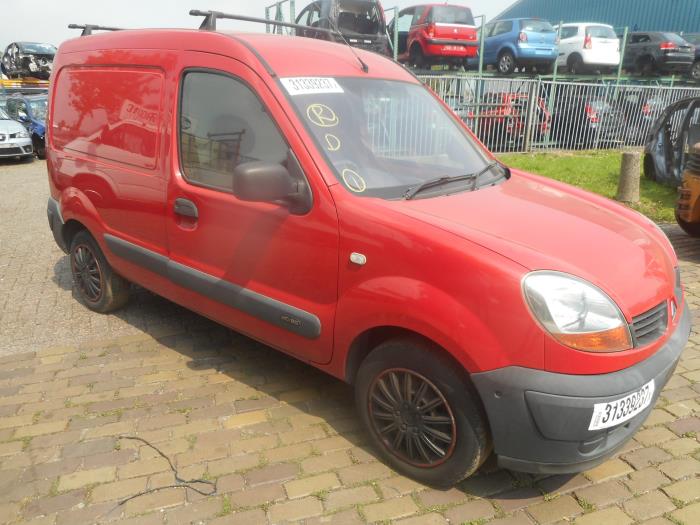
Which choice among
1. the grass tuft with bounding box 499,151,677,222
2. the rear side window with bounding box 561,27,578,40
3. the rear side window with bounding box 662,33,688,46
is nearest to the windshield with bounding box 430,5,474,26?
the rear side window with bounding box 561,27,578,40

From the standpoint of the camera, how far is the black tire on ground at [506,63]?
1788cm

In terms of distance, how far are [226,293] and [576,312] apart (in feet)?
6.42

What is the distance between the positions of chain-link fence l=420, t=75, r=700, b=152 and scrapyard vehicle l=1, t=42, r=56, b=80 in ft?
59.2

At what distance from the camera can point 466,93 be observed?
13594 mm

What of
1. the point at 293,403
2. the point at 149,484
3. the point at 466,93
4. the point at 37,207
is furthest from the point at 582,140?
the point at 149,484

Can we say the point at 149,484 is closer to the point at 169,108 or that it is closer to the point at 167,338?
the point at 167,338

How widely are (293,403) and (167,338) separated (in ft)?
4.68

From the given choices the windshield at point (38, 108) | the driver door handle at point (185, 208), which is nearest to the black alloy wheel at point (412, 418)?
the driver door handle at point (185, 208)

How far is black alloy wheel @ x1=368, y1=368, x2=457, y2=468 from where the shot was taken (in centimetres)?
252

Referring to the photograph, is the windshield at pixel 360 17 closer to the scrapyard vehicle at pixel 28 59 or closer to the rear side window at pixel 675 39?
the rear side window at pixel 675 39

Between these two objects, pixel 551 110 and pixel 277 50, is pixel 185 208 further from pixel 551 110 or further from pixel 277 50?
pixel 551 110

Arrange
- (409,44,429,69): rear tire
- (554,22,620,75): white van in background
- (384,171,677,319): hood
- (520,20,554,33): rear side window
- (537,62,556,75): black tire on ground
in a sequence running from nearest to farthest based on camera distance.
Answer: (384,171,677,319): hood → (409,44,429,69): rear tire → (520,20,554,33): rear side window → (537,62,556,75): black tire on ground → (554,22,620,75): white van in background

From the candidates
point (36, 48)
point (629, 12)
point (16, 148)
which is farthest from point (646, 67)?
point (36, 48)

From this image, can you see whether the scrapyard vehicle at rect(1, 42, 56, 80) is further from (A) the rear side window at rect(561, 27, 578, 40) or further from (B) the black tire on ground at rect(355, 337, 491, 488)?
(B) the black tire on ground at rect(355, 337, 491, 488)
